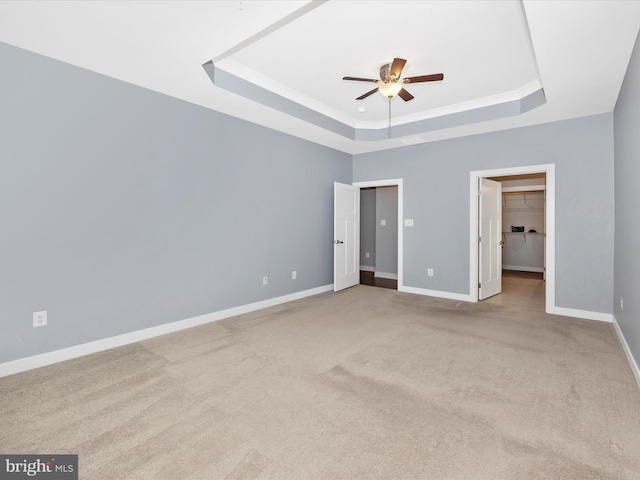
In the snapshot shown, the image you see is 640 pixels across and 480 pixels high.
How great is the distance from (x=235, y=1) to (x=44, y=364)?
3.36 metres

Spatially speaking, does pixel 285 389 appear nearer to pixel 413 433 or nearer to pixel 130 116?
pixel 413 433

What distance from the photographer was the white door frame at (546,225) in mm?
4422

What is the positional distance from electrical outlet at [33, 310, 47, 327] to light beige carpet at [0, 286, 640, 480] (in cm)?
39

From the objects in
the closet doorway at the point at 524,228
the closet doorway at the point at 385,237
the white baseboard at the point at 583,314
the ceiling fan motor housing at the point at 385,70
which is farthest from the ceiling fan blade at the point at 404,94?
the closet doorway at the point at 524,228

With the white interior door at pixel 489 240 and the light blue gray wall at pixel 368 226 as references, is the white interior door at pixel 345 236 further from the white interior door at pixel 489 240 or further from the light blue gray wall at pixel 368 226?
the white interior door at pixel 489 240

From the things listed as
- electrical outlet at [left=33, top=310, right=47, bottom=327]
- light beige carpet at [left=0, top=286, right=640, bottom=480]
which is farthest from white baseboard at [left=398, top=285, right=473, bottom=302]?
electrical outlet at [left=33, top=310, right=47, bottom=327]

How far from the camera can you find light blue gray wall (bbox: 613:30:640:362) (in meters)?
2.61

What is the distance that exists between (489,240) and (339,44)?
13.6 ft

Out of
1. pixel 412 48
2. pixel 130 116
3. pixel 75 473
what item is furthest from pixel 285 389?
pixel 412 48

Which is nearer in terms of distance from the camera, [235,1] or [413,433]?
[413,433]

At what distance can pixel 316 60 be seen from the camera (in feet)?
11.1

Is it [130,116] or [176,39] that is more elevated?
[176,39]

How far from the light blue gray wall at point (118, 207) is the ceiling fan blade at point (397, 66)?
223 cm

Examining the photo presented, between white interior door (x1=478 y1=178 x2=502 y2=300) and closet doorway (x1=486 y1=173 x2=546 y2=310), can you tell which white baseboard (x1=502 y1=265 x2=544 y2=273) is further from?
white interior door (x1=478 y1=178 x2=502 y2=300)
